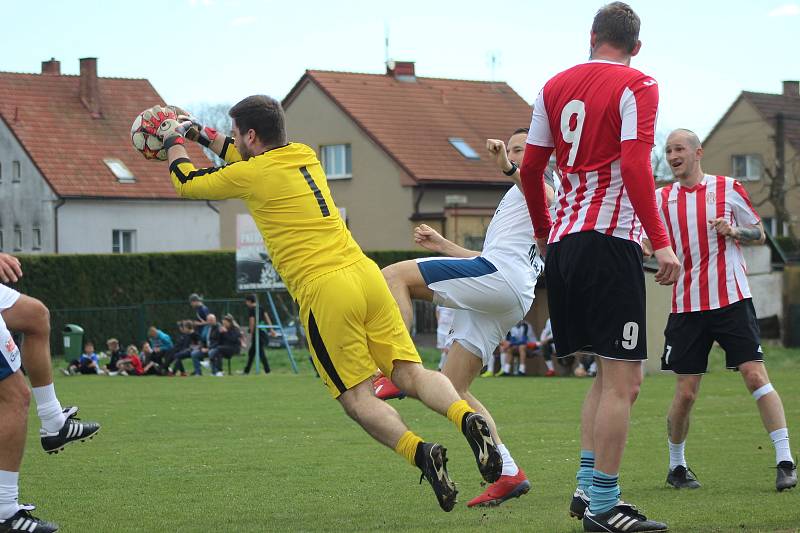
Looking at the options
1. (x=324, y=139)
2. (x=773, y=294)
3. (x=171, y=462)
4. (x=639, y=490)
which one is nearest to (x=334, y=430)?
(x=171, y=462)

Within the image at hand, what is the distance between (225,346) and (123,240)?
26883 mm

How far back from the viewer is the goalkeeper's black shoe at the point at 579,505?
6824 mm

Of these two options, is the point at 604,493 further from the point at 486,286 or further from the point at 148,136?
the point at 148,136

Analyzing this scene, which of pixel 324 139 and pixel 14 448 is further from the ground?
pixel 324 139

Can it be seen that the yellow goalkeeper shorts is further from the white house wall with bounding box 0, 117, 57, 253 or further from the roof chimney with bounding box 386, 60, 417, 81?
the roof chimney with bounding box 386, 60, 417, 81

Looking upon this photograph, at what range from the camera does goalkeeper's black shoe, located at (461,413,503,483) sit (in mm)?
6395

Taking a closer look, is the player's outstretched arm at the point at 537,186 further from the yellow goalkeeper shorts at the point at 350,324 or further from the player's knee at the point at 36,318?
the player's knee at the point at 36,318

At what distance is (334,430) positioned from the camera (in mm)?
13141

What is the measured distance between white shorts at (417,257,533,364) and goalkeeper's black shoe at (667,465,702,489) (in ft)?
4.92

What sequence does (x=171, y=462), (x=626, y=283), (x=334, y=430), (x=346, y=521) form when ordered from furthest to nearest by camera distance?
1. (x=334, y=430)
2. (x=171, y=462)
3. (x=346, y=521)
4. (x=626, y=283)

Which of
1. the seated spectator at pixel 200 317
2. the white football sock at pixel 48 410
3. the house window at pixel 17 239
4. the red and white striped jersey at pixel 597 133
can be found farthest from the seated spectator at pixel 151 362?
the house window at pixel 17 239

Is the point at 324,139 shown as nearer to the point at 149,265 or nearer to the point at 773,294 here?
the point at 149,265

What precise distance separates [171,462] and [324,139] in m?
41.9

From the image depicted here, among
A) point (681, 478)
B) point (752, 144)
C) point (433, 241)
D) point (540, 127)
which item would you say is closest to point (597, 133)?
point (540, 127)
